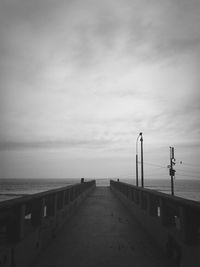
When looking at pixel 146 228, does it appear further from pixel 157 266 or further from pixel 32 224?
pixel 32 224

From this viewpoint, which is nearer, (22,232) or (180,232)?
(22,232)

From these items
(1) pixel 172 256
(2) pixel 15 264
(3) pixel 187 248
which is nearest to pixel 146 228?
(1) pixel 172 256

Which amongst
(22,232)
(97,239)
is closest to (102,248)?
(97,239)

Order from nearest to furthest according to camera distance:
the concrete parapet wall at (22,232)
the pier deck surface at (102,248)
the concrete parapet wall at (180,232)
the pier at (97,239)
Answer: the concrete parapet wall at (22,232) → the concrete parapet wall at (180,232) → the pier at (97,239) → the pier deck surface at (102,248)

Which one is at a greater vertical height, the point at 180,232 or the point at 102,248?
the point at 180,232

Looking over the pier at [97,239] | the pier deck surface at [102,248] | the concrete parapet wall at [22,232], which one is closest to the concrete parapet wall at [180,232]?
the pier at [97,239]

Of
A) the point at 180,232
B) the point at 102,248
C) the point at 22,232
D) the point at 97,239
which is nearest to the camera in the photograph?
the point at 22,232

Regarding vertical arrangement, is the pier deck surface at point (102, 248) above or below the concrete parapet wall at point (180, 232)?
below

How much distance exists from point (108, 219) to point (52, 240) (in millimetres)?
4199

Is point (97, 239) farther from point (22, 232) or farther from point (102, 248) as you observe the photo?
point (22, 232)

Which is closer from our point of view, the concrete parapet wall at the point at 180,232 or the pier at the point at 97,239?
the concrete parapet wall at the point at 180,232

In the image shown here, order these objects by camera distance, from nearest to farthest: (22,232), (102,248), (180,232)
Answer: (22,232)
(180,232)
(102,248)

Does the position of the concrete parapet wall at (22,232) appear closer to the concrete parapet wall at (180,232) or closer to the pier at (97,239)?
the pier at (97,239)

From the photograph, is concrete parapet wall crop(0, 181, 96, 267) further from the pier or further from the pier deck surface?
the pier deck surface
